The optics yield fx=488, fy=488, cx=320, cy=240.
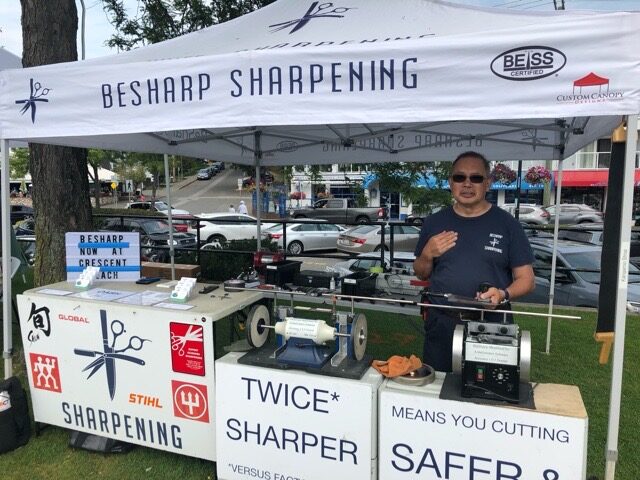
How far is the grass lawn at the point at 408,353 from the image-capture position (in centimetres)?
267

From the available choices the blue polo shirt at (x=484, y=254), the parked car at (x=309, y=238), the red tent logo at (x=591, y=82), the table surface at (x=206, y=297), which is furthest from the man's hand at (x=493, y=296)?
the parked car at (x=309, y=238)

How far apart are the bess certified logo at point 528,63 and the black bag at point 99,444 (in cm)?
278

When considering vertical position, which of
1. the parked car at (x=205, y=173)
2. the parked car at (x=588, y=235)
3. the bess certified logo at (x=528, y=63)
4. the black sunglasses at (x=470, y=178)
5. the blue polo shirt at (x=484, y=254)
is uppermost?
the parked car at (x=205, y=173)

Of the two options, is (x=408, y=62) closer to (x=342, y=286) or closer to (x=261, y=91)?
(x=261, y=91)

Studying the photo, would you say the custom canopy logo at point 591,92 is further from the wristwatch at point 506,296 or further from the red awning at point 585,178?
the red awning at point 585,178

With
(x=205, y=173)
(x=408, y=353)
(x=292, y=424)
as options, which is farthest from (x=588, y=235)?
(x=205, y=173)

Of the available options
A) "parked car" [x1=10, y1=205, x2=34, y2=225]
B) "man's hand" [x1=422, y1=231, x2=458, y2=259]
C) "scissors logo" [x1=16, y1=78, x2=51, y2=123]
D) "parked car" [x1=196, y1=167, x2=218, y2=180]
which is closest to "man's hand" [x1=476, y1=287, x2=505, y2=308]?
"man's hand" [x1=422, y1=231, x2=458, y2=259]

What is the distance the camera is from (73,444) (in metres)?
2.87

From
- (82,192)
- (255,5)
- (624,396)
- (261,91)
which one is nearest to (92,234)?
(82,192)

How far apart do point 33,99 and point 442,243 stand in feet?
7.92

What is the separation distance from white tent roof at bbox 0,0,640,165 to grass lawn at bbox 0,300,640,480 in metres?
1.83

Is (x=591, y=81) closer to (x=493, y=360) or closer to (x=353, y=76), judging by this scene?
(x=353, y=76)

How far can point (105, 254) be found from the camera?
10.9 ft

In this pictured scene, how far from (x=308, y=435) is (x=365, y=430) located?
0.91 feet
